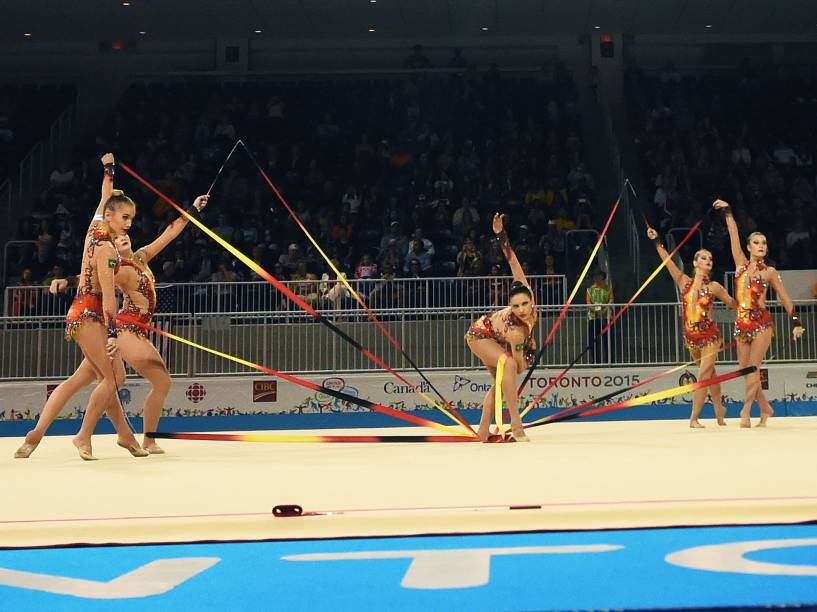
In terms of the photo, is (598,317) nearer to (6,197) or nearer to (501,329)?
(501,329)

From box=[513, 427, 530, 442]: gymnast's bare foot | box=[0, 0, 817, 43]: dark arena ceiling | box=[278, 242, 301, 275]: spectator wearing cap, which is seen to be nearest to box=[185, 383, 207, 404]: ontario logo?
box=[278, 242, 301, 275]: spectator wearing cap

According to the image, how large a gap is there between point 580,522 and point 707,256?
20.3 ft

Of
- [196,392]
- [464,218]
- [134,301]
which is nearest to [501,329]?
[134,301]

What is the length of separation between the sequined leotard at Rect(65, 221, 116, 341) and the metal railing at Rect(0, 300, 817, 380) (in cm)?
599

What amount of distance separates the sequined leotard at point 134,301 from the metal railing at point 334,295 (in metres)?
6.03

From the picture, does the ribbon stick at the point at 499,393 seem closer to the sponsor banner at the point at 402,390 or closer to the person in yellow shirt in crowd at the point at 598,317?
the person in yellow shirt in crowd at the point at 598,317

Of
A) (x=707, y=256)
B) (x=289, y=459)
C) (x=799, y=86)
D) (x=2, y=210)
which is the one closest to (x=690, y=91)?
(x=799, y=86)

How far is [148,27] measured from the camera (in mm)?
21078

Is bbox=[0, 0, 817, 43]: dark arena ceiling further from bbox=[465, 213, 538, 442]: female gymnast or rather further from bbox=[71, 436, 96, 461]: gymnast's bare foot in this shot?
bbox=[71, 436, 96, 461]: gymnast's bare foot

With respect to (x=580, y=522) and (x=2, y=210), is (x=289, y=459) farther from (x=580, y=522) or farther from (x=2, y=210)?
(x=2, y=210)

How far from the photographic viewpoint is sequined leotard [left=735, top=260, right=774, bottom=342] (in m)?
9.15

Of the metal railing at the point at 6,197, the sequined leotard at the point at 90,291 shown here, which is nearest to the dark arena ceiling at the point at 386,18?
the metal railing at the point at 6,197

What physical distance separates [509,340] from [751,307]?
9.40ft

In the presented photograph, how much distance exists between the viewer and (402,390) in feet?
41.2
